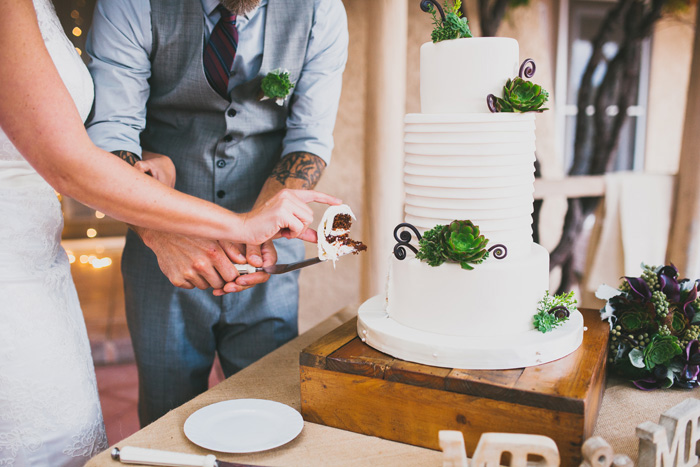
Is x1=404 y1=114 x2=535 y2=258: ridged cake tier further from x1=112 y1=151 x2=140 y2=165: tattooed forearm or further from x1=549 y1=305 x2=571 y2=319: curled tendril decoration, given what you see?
x1=112 y1=151 x2=140 y2=165: tattooed forearm

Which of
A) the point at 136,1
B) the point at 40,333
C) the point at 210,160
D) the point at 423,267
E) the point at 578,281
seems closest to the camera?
the point at 423,267

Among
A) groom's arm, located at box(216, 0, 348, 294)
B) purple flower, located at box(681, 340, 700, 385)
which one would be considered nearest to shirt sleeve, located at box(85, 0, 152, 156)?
groom's arm, located at box(216, 0, 348, 294)

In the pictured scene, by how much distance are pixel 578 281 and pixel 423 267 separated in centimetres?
323

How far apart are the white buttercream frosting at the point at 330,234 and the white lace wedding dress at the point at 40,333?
0.69 m

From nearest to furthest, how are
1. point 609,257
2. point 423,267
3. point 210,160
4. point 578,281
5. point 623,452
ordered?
point 623,452
point 423,267
point 210,160
point 609,257
point 578,281

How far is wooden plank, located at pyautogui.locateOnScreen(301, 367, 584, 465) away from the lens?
1084 mm

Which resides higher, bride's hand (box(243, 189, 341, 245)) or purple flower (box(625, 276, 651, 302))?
bride's hand (box(243, 189, 341, 245))

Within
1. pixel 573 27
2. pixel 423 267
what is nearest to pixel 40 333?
pixel 423 267

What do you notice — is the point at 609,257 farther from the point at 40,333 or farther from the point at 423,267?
the point at 40,333

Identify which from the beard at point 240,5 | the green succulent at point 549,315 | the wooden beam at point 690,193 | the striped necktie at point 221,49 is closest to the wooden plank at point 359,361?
the green succulent at point 549,315

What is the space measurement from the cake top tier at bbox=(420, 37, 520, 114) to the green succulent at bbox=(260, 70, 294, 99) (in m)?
0.58

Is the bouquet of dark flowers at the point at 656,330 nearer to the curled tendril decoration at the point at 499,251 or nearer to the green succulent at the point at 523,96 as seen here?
the curled tendril decoration at the point at 499,251

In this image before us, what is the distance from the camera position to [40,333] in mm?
1398

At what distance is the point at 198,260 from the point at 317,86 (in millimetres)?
770
